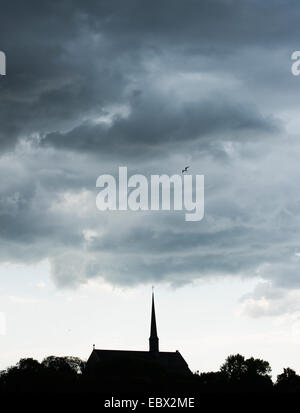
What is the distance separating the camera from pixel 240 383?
190 m
